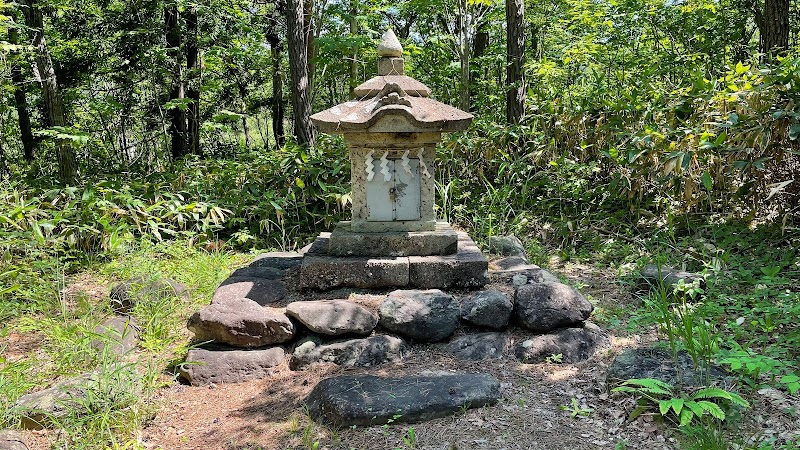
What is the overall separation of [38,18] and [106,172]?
2.42 m

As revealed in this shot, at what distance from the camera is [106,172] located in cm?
889

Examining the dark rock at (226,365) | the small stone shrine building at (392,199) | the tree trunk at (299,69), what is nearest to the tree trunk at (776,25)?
the small stone shrine building at (392,199)

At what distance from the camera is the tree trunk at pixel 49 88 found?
7.36m

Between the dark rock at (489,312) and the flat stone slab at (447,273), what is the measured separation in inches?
15.7

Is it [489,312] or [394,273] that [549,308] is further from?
[394,273]

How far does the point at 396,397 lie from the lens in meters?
3.04

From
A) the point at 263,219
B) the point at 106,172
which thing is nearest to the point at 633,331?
the point at 263,219

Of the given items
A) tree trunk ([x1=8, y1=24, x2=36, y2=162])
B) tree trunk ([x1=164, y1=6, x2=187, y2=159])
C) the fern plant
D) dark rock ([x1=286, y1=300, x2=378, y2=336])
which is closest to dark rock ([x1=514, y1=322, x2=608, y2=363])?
the fern plant

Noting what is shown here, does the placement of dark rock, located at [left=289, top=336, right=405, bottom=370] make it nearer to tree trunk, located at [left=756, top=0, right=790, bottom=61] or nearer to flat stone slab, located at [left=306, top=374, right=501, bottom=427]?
flat stone slab, located at [left=306, top=374, right=501, bottom=427]

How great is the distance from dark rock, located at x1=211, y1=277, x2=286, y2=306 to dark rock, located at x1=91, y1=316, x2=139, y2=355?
0.63 metres

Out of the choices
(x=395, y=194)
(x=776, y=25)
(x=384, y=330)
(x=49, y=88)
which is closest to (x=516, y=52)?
(x=776, y=25)

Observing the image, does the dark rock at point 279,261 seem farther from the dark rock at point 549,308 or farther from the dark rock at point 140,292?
the dark rock at point 549,308

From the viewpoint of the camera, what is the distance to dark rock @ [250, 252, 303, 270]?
5.22 meters

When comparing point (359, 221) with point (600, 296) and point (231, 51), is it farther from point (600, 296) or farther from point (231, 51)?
point (231, 51)
